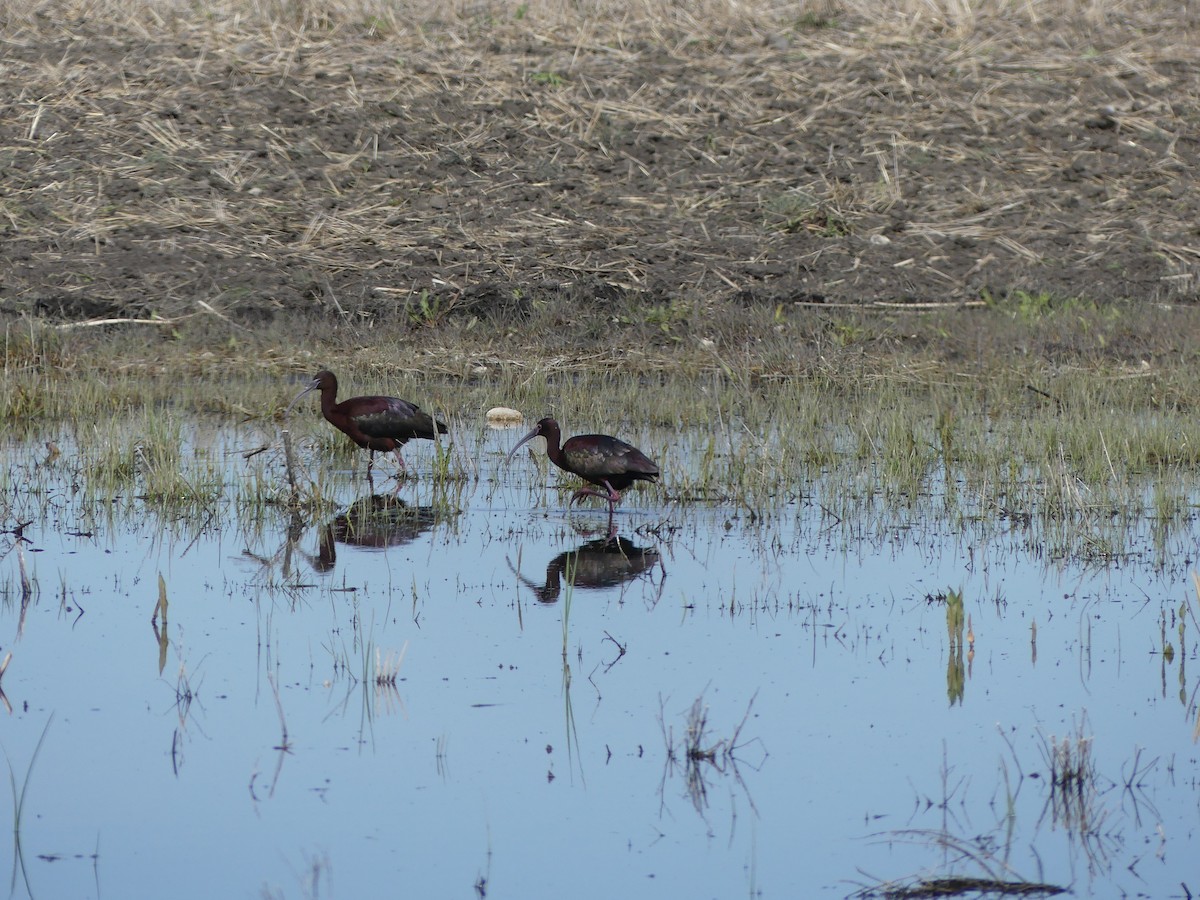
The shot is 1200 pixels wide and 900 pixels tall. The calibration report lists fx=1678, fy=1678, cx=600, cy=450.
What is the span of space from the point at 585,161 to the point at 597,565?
41.1 feet

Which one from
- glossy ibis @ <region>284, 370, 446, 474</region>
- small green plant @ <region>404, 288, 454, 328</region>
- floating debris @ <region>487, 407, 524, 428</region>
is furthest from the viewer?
small green plant @ <region>404, 288, 454, 328</region>

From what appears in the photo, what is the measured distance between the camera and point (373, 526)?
9328 mm

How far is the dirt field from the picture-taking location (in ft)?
56.2

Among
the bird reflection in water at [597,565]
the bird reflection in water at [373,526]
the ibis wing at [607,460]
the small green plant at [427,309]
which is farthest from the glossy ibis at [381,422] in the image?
the small green plant at [427,309]

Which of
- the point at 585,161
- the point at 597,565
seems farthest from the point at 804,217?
the point at 597,565

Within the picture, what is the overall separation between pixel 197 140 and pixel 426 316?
18.6 ft

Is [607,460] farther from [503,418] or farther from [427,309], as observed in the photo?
[427,309]

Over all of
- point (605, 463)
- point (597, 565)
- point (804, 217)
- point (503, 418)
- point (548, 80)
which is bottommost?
point (597, 565)

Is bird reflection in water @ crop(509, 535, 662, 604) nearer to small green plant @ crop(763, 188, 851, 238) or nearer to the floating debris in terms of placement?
the floating debris

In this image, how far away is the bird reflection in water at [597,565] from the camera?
7.90 metres

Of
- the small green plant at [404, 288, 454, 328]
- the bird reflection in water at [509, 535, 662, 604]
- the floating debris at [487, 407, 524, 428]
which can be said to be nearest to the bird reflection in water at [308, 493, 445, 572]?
the bird reflection in water at [509, 535, 662, 604]

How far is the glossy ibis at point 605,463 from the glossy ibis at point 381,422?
141 centimetres

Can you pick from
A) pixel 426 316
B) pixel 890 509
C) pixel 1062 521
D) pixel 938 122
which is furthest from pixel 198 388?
pixel 938 122

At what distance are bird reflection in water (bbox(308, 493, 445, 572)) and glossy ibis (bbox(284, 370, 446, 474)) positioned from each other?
673 millimetres
